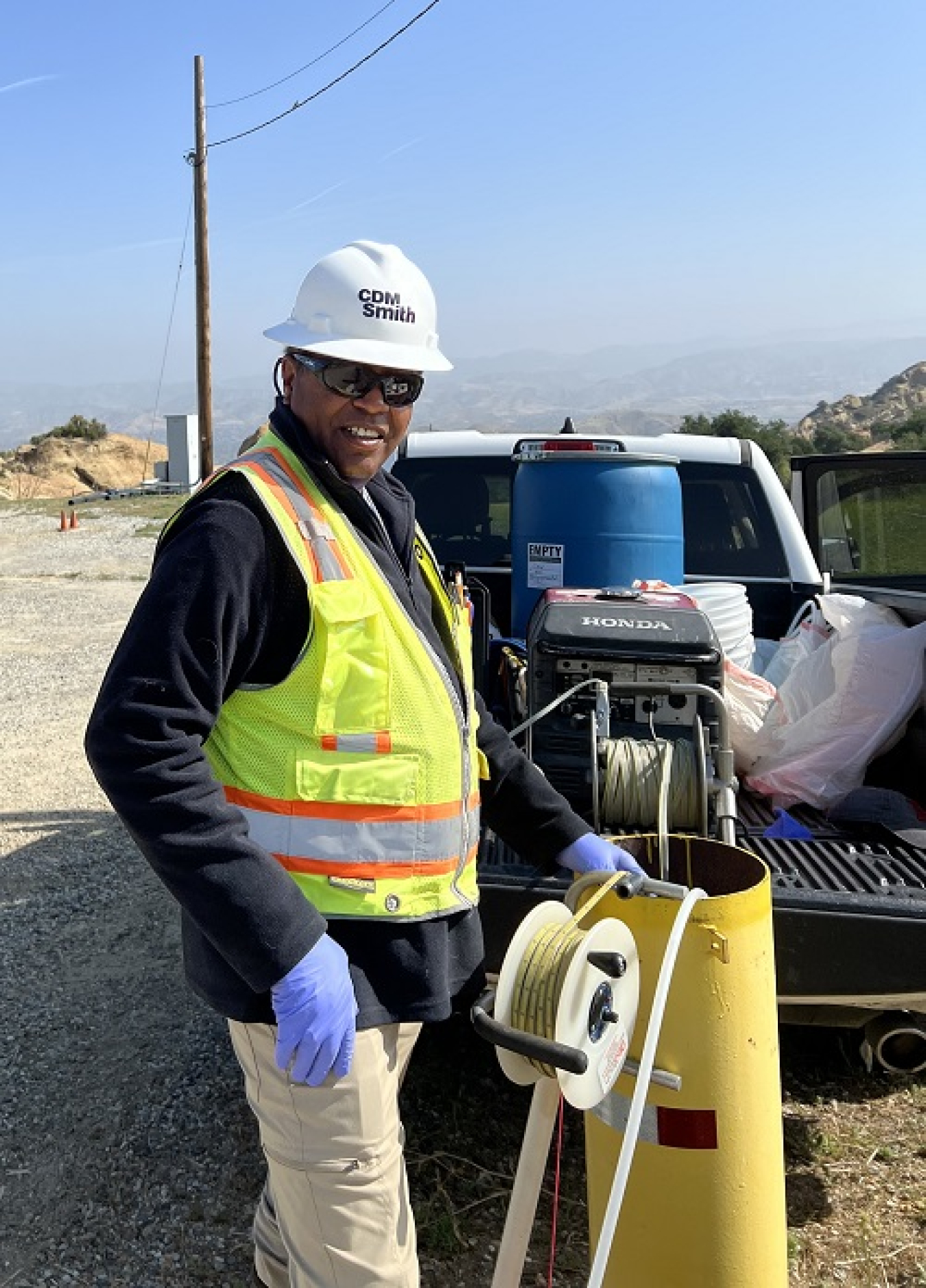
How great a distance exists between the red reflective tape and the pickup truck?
70 cm

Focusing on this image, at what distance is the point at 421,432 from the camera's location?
5867 millimetres

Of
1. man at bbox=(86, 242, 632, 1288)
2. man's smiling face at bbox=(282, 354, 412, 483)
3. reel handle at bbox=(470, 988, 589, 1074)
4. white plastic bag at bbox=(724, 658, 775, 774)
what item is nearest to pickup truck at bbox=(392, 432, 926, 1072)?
white plastic bag at bbox=(724, 658, 775, 774)

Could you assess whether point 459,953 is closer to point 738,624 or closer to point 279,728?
point 279,728

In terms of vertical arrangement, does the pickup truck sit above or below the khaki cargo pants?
above

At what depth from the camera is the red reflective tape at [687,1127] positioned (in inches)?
85.7

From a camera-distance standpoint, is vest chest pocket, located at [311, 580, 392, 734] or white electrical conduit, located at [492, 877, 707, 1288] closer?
white electrical conduit, located at [492, 877, 707, 1288]

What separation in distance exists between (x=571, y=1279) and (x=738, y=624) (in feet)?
6.93

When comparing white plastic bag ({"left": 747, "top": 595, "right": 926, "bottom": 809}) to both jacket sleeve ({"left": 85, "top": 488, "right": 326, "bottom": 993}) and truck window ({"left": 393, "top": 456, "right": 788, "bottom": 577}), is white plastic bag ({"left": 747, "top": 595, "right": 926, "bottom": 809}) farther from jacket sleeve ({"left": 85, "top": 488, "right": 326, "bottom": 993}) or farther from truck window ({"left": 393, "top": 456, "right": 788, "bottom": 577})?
jacket sleeve ({"left": 85, "top": 488, "right": 326, "bottom": 993})

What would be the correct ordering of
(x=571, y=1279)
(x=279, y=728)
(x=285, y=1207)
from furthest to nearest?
(x=571, y=1279) < (x=285, y=1207) < (x=279, y=728)

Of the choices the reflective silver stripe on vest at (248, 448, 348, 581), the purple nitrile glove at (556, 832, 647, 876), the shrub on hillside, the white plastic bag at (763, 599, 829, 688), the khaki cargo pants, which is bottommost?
the khaki cargo pants

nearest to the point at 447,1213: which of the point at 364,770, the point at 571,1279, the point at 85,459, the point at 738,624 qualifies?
the point at 571,1279

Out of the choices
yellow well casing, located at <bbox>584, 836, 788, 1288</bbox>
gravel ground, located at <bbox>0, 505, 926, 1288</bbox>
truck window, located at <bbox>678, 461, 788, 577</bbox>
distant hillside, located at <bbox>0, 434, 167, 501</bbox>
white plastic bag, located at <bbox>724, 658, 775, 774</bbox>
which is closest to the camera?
yellow well casing, located at <bbox>584, 836, 788, 1288</bbox>

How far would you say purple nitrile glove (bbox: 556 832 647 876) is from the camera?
2.55 meters

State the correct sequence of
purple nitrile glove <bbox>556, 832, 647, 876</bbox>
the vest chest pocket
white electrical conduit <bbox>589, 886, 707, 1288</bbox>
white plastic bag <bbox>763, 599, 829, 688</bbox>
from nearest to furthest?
white electrical conduit <bbox>589, 886, 707, 1288</bbox> → the vest chest pocket → purple nitrile glove <bbox>556, 832, 647, 876</bbox> → white plastic bag <bbox>763, 599, 829, 688</bbox>
